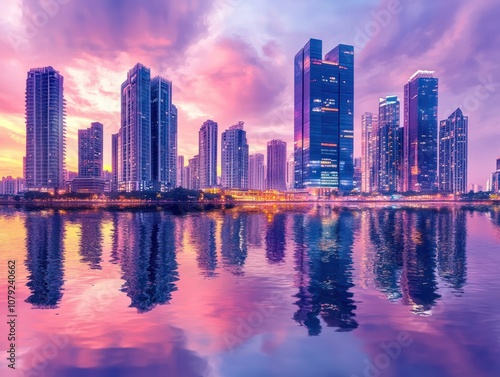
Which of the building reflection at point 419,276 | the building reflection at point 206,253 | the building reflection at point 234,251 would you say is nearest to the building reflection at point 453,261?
the building reflection at point 419,276

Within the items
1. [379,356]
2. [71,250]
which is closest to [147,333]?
[379,356]

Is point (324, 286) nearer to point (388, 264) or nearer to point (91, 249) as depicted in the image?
point (388, 264)

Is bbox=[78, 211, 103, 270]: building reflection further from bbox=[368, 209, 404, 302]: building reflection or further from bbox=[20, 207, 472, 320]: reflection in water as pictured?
bbox=[368, 209, 404, 302]: building reflection

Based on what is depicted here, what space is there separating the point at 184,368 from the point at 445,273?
28947 millimetres

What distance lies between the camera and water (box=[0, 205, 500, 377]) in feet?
56.2

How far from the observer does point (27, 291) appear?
2783 centimetres

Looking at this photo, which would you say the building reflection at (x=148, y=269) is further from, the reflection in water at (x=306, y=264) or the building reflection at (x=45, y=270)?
the building reflection at (x=45, y=270)

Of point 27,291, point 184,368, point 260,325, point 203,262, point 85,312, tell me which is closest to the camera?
point 184,368

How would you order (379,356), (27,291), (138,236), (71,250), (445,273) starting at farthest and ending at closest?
(138,236) < (71,250) < (445,273) < (27,291) < (379,356)

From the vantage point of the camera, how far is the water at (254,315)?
17.1 meters

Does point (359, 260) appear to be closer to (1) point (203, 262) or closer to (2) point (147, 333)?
(1) point (203, 262)

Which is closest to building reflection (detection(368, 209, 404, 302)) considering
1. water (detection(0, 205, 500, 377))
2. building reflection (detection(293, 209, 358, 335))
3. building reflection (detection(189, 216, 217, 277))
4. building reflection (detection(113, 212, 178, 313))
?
water (detection(0, 205, 500, 377))

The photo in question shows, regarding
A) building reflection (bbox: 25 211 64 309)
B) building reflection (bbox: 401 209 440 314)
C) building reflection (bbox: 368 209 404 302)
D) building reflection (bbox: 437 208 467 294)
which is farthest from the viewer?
building reflection (bbox: 437 208 467 294)

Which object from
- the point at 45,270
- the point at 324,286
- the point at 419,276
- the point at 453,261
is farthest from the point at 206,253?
the point at 453,261
